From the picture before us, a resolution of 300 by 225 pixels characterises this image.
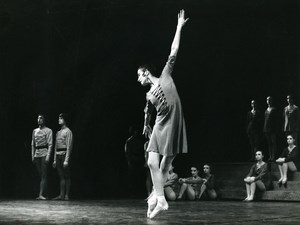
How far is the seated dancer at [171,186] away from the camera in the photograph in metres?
11.0

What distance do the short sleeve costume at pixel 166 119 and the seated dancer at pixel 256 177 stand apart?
16.7ft

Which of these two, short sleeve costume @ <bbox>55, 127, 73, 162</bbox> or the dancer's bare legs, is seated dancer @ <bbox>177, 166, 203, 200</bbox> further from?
the dancer's bare legs

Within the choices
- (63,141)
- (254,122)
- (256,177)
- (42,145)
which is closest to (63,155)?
(63,141)

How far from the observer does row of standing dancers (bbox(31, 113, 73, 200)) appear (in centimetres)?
1123

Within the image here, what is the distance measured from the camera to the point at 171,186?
11453mm

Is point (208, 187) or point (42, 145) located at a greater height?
point (42, 145)

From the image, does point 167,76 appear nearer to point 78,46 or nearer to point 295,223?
point 295,223

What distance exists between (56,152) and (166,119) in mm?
5717

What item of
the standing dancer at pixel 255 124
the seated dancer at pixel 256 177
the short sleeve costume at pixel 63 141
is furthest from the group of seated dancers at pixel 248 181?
the short sleeve costume at pixel 63 141

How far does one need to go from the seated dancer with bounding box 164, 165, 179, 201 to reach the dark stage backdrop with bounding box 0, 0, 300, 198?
178cm

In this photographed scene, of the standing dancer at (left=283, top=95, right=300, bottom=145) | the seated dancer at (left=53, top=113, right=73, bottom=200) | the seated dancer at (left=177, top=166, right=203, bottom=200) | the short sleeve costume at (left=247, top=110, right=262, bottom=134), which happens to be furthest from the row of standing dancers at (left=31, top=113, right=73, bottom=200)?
the standing dancer at (left=283, top=95, right=300, bottom=145)

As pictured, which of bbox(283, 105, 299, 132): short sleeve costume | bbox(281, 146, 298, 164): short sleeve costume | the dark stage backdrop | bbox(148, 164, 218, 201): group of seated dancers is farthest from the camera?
the dark stage backdrop

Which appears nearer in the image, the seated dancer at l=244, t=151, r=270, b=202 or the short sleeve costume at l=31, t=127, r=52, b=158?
the seated dancer at l=244, t=151, r=270, b=202

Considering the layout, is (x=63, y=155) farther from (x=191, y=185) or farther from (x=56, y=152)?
Result: (x=191, y=185)
